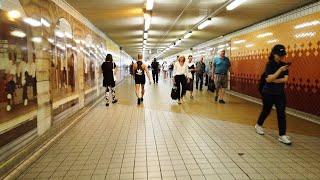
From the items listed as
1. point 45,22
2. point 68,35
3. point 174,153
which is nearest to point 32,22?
point 45,22

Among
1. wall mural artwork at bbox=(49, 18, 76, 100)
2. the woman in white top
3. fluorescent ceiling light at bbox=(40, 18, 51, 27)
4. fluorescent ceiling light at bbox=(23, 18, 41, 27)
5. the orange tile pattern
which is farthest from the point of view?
the woman in white top

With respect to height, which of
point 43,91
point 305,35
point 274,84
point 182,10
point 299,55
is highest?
point 182,10

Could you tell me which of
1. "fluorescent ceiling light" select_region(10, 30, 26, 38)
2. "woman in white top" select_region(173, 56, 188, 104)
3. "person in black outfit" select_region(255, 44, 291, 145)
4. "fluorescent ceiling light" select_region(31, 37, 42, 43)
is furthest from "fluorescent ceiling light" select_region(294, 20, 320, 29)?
"fluorescent ceiling light" select_region(10, 30, 26, 38)

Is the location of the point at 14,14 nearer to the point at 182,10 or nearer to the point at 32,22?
the point at 32,22

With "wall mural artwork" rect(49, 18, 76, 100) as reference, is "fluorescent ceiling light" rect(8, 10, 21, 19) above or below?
above

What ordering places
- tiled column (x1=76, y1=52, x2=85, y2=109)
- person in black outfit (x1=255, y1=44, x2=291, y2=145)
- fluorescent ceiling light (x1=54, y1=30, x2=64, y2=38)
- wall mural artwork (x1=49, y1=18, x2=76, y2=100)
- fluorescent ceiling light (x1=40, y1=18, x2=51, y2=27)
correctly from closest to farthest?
person in black outfit (x1=255, y1=44, x2=291, y2=145) < fluorescent ceiling light (x1=40, y1=18, x2=51, y2=27) < wall mural artwork (x1=49, y1=18, x2=76, y2=100) < fluorescent ceiling light (x1=54, y1=30, x2=64, y2=38) < tiled column (x1=76, y1=52, x2=85, y2=109)

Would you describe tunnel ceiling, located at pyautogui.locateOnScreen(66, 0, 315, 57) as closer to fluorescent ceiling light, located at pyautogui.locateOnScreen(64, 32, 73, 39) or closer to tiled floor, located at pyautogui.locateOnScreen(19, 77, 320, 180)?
fluorescent ceiling light, located at pyautogui.locateOnScreen(64, 32, 73, 39)

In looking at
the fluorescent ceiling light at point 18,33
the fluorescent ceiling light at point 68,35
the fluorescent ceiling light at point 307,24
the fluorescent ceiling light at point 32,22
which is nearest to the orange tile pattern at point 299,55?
the fluorescent ceiling light at point 307,24

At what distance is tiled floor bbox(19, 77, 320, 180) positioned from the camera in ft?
13.6

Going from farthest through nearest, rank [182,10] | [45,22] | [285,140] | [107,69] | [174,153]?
[107,69] → [182,10] → [45,22] → [285,140] → [174,153]

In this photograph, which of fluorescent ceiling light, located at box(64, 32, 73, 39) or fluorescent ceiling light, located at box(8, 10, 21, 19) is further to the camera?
fluorescent ceiling light, located at box(64, 32, 73, 39)

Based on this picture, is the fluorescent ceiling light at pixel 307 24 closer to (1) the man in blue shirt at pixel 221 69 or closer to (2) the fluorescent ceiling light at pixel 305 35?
(2) the fluorescent ceiling light at pixel 305 35

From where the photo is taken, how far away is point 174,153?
16.5ft

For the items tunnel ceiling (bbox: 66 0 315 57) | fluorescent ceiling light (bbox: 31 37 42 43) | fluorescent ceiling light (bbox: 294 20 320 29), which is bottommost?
fluorescent ceiling light (bbox: 31 37 42 43)
